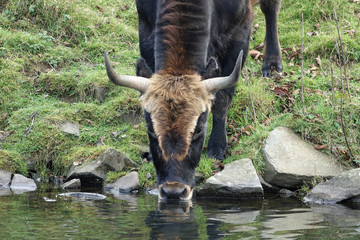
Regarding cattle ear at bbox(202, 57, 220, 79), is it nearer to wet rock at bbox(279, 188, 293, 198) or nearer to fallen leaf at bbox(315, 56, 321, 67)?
wet rock at bbox(279, 188, 293, 198)

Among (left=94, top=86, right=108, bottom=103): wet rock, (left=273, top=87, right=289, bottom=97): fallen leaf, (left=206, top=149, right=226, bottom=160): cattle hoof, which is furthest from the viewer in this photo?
(left=94, top=86, right=108, bottom=103): wet rock

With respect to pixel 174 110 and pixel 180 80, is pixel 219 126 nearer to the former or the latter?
pixel 180 80

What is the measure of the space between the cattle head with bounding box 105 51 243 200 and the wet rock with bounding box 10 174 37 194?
210cm

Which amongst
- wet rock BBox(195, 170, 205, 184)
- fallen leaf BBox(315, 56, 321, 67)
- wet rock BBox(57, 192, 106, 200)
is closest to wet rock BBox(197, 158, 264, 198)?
wet rock BBox(195, 170, 205, 184)

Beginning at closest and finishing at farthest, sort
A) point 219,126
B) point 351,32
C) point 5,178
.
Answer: point 5,178, point 219,126, point 351,32

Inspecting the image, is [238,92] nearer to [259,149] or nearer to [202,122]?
[259,149]

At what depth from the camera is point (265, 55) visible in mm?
9484

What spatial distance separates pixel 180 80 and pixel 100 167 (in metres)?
2.10

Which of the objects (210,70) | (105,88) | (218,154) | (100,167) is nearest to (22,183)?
(100,167)

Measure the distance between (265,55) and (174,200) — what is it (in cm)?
447

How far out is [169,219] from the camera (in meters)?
5.19

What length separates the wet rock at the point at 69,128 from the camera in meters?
8.14

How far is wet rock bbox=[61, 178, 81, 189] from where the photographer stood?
284 inches

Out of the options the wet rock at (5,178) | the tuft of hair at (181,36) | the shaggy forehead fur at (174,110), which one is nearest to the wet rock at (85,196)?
the wet rock at (5,178)
